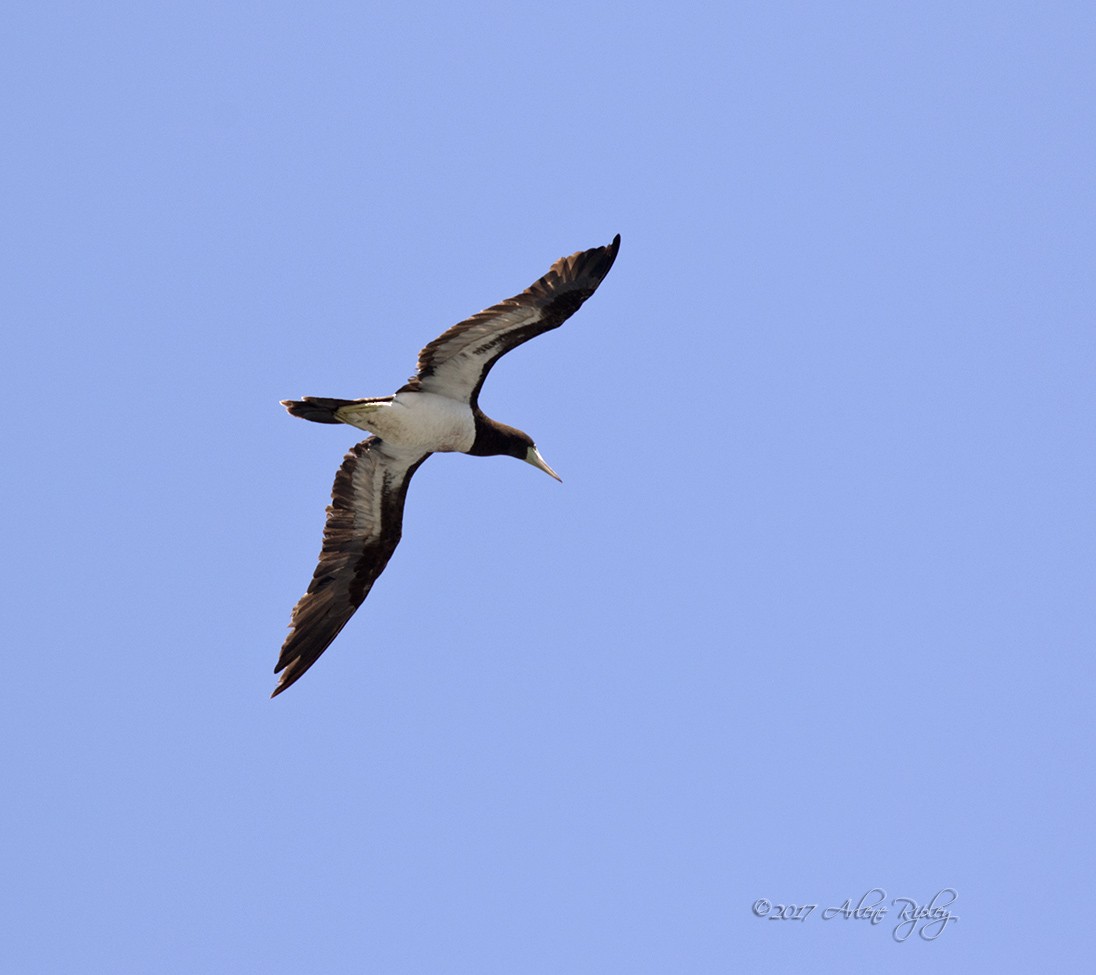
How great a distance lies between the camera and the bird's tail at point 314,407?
18.3 m

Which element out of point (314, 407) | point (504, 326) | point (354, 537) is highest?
point (504, 326)

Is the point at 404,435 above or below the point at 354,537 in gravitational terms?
above

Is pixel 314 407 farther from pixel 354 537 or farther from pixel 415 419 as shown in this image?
pixel 354 537

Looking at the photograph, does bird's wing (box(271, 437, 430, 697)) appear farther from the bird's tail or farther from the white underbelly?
the bird's tail

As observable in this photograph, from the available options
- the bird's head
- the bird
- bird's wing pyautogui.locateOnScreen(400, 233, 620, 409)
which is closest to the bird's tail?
the bird

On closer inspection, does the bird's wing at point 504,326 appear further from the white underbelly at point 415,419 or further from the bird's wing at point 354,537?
the bird's wing at point 354,537

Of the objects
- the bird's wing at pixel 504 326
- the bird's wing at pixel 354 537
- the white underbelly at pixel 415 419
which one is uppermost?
the bird's wing at pixel 504 326

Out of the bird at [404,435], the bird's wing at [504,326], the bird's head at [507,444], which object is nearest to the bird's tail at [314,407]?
the bird at [404,435]

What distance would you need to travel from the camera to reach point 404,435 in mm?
19016

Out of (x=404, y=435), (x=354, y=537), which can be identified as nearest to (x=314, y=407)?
→ (x=404, y=435)

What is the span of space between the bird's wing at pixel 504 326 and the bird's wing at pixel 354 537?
118 centimetres

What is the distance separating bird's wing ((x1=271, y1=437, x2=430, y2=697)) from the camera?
19750 millimetres

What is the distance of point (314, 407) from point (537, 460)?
3.10 meters

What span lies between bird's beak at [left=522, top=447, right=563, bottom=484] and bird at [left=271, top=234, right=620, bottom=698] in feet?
0.06
